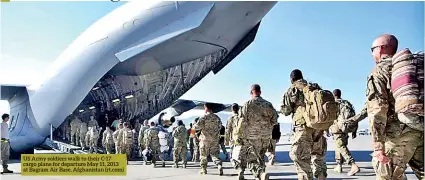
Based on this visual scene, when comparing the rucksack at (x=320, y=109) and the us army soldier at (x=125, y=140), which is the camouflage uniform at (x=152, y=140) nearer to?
the us army soldier at (x=125, y=140)

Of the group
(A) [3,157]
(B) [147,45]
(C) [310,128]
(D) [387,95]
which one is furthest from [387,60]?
(B) [147,45]

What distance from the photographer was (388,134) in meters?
2.87

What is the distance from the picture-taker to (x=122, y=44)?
39.7 feet

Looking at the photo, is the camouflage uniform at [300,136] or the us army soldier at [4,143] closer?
the camouflage uniform at [300,136]

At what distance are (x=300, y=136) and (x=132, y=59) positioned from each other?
9.00 m

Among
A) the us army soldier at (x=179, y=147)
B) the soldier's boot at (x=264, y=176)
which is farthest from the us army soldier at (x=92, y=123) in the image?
the soldier's boot at (x=264, y=176)

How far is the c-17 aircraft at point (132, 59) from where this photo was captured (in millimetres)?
11906

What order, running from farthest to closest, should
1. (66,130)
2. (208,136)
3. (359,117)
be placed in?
(66,130)
(208,136)
(359,117)

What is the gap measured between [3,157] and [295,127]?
5.83 metres

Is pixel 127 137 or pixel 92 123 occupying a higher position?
pixel 92 123

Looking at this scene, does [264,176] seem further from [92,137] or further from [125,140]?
[92,137]

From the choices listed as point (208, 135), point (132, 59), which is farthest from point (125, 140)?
point (208, 135)

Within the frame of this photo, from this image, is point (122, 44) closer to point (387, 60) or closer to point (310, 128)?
point (310, 128)

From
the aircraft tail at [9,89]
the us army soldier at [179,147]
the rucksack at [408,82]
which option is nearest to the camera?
the rucksack at [408,82]
